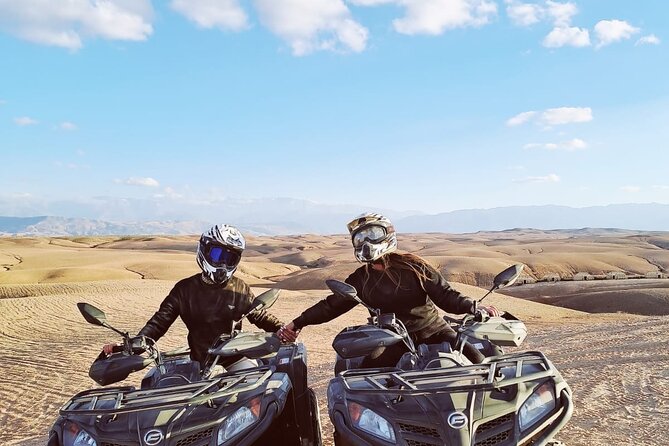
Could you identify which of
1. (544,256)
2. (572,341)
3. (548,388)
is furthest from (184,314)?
(544,256)

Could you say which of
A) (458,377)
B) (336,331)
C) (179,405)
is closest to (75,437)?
(179,405)

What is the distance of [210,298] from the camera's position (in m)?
4.63

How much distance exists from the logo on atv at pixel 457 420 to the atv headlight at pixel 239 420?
1.08 m

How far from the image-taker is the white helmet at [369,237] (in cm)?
417

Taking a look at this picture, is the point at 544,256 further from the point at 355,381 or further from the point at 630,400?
the point at 355,381

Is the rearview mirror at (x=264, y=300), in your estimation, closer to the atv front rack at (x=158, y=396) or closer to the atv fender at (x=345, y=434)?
the atv front rack at (x=158, y=396)

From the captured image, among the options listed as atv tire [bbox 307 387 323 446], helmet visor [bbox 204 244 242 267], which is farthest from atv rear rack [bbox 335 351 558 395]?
helmet visor [bbox 204 244 242 267]

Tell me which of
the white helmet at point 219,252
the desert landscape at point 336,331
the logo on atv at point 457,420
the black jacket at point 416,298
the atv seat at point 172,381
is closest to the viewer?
the logo on atv at point 457,420

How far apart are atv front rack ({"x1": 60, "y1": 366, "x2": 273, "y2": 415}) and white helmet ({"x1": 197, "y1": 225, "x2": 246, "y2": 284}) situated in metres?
1.17

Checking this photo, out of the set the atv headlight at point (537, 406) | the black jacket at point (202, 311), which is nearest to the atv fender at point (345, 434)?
the atv headlight at point (537, 406)

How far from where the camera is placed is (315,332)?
15.6 m

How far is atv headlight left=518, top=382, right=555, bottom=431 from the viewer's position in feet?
9.64

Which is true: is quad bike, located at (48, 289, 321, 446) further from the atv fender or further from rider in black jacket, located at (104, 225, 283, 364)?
rider in black jacket, located at (104, 225, 283, 364)

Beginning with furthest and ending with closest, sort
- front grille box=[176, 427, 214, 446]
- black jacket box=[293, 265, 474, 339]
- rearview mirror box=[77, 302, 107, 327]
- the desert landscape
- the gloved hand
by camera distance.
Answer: the desert landscape → black jacket box=[293, 265, 474, 339] → the gloved hand → rearview mirror box=[77, 302, 107, 327] → front grille box=[176, 427, 214, 446]
